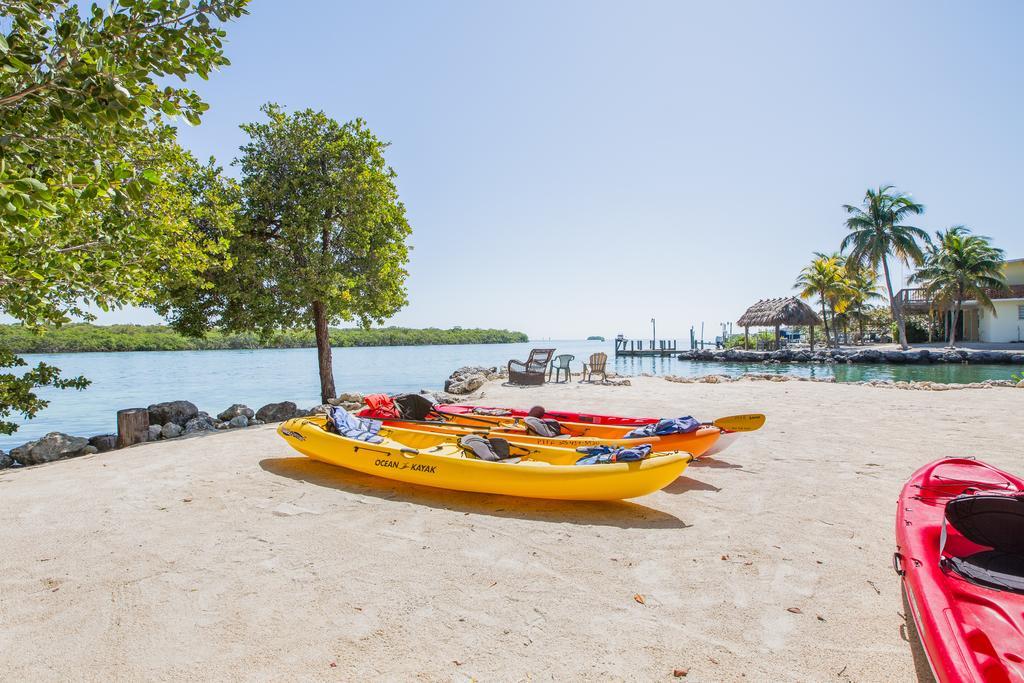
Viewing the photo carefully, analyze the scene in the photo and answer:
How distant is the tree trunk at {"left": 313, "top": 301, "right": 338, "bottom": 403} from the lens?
12.5 metres

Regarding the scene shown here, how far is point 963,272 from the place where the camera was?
32.7 m

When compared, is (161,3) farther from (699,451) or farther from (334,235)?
(334,235)

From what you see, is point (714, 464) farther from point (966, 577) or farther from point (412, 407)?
point (412, 407)

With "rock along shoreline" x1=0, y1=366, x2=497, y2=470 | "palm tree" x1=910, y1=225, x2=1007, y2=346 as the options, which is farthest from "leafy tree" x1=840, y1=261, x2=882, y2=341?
"rock along shoreline" x1=0, y1=366, x2=497, y2=470

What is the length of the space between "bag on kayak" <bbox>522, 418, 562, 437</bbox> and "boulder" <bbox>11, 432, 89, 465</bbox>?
8220 millimetres

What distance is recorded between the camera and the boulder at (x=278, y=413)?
37.5ft

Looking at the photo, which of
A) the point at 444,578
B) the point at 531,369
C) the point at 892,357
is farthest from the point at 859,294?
the point at 444,578

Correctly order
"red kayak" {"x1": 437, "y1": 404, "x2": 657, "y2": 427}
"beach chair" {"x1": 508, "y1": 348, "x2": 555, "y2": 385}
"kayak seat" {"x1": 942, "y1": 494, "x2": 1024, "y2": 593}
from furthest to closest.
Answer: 1. "beach chair" {"x1": 508, "y1": 348, "x2": 555, "y2": 385}
2. "red kayak" {"x1": 437, "y1": 404, "x2": 657, "y2": 427}
3. "kayak seat" {"x1": 942, "y1": 494, "x2": 1024, "y2": 593}

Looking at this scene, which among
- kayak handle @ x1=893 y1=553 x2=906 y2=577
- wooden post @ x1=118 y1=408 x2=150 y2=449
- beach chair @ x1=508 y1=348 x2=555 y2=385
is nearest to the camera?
kayak handle @ x1=893 y1=553 x2=906 y2=577

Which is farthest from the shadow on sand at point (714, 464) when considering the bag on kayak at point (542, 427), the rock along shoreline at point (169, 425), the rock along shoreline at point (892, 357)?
the rock along shoreline at point (892, 357)

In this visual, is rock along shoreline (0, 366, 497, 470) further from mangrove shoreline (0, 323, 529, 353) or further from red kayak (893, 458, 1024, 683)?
Result: red kayak (893, 458, 1024, 683)

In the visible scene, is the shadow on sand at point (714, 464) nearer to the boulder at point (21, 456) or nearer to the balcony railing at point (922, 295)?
the boulder at point (21, 456)

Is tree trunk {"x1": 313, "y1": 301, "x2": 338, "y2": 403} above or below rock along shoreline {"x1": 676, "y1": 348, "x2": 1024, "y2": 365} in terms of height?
above

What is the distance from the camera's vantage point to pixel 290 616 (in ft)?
10.0
